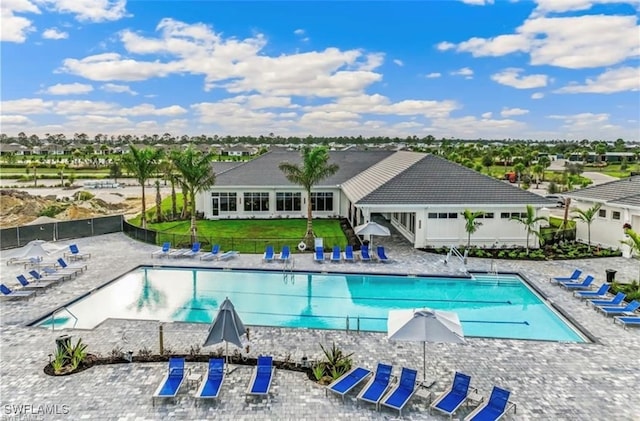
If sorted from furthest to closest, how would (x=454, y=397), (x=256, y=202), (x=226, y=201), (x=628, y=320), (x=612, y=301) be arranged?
(x=256, y=202) → (x=226, y=201) → (x=612, y=301) → (x=628, y=320) → (x=454, y=397)

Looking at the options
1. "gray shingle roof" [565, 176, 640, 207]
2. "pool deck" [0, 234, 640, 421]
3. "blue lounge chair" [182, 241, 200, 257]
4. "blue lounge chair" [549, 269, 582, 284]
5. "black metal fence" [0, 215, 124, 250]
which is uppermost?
"gray shingle roof" [565, 176, 640, 207]

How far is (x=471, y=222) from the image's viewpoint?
2392 centimetres

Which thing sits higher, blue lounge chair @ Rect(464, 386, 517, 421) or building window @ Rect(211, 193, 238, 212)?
building window @ Rect(211, 193, 238, 212)

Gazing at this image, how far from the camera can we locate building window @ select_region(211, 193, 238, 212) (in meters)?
34.8

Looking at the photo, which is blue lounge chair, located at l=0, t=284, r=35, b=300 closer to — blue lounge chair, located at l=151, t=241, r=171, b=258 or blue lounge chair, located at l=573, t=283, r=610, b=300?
blue lounge chair, located at l=151, t=241, r=171, b=258

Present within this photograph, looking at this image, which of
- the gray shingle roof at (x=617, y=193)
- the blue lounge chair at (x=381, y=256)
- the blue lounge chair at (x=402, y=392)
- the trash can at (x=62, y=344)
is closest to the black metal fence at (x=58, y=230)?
the trash can at (x=62, y=344)

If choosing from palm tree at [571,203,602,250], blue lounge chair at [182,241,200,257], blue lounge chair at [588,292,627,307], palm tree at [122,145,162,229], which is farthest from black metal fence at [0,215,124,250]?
palm tree at [571,203,602,250]

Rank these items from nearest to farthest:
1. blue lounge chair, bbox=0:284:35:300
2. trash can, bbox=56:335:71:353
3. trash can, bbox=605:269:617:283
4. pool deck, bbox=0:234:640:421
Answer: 1. pool deck, bbox=0:234:640:421
2. trash can, bbox=56:335:71:353
3. blue lounge chair, bbox=0:284:35:300
4. trash can, bbox=605:269:617:283

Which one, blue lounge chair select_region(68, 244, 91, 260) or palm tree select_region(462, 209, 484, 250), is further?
palm tree select_region(462, 209, 484, 250)

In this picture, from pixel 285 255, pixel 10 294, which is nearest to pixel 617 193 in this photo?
pixel 285 255

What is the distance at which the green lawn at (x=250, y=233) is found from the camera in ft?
84.1

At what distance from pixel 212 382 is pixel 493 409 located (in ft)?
20.8

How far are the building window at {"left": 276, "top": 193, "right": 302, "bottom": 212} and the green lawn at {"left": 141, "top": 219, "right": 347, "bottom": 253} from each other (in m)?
1.32

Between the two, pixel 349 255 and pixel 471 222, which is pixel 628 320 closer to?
pixel 471 222
